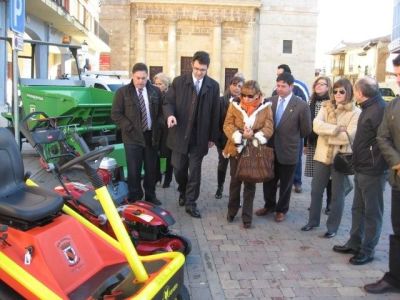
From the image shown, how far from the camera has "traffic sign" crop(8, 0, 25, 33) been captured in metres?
5.58

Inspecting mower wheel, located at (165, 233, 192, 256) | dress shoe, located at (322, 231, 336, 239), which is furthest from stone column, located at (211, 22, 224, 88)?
mower wheel, located at (165, 233, 192, 256)

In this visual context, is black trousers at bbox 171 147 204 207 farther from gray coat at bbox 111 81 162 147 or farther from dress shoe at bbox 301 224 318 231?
dress shoe at bbox 301 224 318 231

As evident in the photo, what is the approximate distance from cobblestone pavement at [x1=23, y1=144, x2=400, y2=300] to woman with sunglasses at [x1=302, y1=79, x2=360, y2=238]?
42cm

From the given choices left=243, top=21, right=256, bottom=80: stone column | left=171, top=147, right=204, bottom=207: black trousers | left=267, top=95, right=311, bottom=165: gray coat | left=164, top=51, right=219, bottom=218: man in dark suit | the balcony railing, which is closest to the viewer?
left=267, top=95, right=311, bottom=165: gray coat

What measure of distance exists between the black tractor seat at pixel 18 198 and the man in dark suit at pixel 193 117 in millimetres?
2900

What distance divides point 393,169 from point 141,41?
3771 cm

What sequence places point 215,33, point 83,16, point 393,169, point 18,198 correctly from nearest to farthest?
point 18,198, point 393,169, point 83,16, point 215,33

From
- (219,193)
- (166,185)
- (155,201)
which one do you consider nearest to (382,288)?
(155,201)

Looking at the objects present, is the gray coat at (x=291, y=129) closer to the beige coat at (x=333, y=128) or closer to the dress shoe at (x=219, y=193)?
the beige coat at (x=333, y=128)

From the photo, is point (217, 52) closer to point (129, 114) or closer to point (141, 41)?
point (141, 41)

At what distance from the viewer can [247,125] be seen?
553 cm

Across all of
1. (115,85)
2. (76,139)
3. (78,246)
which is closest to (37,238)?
(78,246)

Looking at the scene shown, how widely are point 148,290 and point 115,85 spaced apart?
10.4 m

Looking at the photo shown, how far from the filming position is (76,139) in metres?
4.51
